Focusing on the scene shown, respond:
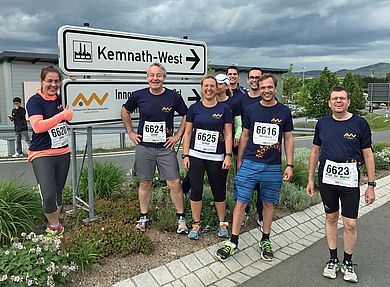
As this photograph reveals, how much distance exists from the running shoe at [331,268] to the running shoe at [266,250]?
0.63 meters

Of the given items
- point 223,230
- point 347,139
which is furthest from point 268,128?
point 223,230

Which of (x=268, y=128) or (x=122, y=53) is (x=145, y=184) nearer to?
(x=268, y=128)

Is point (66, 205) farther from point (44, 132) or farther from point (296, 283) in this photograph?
point (296, 283)

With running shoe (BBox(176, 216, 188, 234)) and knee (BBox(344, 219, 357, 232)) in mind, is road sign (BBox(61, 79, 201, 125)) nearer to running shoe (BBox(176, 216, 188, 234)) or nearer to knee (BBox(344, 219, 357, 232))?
running shoe (BBox(176, 216, 188, 234))

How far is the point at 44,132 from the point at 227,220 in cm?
264

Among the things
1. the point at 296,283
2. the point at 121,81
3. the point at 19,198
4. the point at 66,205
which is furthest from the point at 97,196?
the point at 296,283

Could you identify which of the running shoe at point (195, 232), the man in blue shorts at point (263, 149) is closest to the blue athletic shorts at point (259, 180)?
the man in blue shorts at point (263, 149)

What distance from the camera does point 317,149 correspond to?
4.32 m

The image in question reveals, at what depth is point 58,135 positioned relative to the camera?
442cm

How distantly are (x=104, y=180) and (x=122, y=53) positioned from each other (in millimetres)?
2069

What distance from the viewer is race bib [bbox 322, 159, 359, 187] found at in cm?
402

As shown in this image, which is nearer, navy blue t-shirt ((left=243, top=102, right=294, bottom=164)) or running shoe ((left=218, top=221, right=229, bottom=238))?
navy blue t-shirt ((left=243, top=102, right=294, bottom=164))

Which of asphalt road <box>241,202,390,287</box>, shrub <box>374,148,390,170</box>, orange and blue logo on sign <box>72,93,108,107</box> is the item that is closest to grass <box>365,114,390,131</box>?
shrub <box>374,148,390,170</box>

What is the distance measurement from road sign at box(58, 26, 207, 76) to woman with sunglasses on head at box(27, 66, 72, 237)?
35 centimetres
